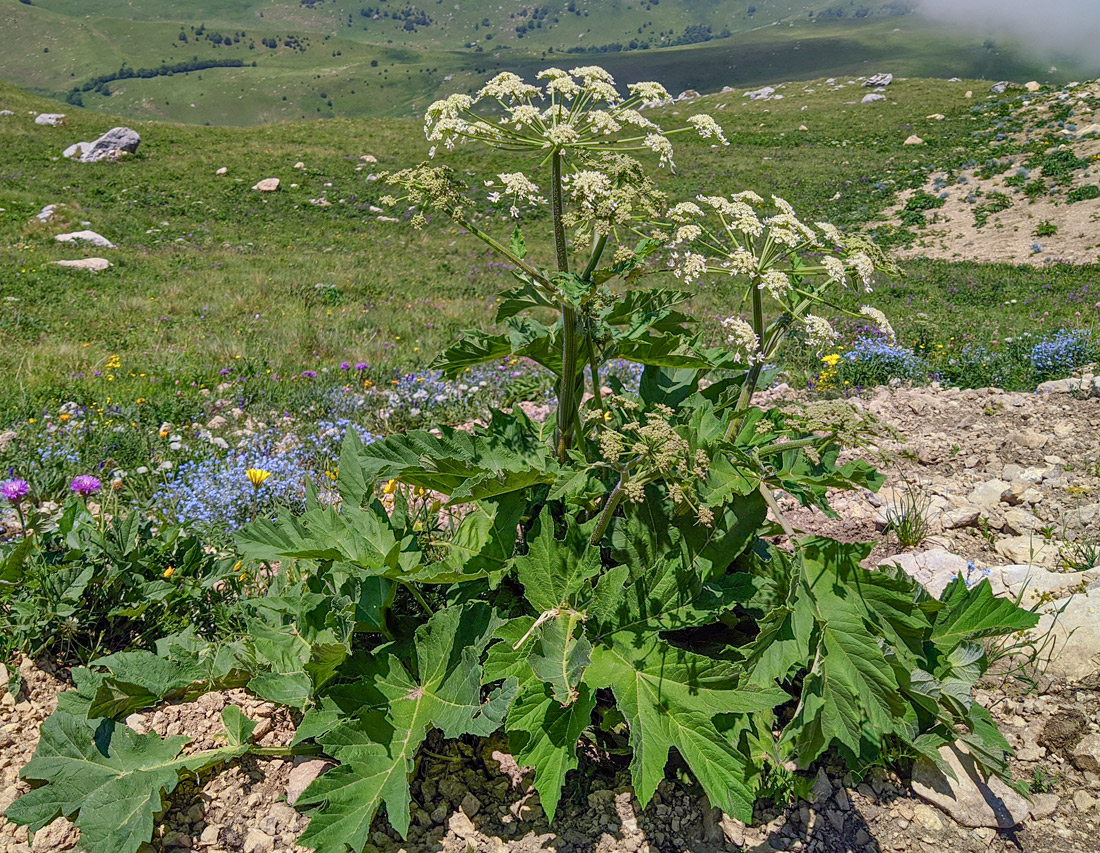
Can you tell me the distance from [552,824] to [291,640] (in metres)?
1.26

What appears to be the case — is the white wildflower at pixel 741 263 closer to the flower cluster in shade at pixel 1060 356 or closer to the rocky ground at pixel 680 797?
the rocky ground at pixel 680 797

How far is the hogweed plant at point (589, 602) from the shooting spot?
214cm

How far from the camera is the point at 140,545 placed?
3312 millimetres

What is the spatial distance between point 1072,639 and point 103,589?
447cm

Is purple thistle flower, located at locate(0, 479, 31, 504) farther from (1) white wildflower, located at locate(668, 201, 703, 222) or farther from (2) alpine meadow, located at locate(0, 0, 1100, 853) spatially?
(1) white wildflower, located at locate(668, 201, 703, 222)

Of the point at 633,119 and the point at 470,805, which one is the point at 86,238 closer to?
the point at 633,119

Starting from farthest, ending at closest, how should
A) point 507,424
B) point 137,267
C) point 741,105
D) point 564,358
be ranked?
1. point 741,105
2. point 137,267
3. point 507,424
4. point 564,358

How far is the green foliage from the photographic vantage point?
2863 millimetres

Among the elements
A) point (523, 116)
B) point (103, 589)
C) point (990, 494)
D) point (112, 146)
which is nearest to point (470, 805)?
point (103, 589)

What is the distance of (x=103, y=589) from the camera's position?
10.0 ft

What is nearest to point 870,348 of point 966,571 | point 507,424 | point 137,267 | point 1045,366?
point 1045,366

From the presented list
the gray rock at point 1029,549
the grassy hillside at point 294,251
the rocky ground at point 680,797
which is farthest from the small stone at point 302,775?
the grassy hillside at point 294,251

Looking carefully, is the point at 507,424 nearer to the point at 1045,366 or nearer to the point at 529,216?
the point at 1045,366

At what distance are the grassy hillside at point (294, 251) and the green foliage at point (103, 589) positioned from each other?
388 centimetres
